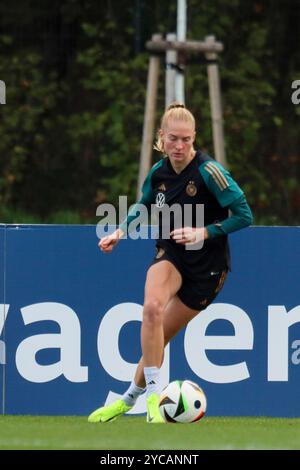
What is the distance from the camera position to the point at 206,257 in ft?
27.1

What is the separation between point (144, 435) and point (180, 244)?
1518 millimetres

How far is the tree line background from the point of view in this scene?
56.9 ft

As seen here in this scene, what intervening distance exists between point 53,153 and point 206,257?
9.84 m

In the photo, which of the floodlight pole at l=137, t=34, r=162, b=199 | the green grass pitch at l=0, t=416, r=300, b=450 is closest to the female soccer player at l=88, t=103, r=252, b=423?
the green grass pitch at l=0, t=416, r=300, b=450

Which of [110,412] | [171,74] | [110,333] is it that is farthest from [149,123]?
[110,412]

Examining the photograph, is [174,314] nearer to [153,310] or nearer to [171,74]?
[153,310]

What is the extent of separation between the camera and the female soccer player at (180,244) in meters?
8.03

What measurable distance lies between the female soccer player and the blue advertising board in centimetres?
112

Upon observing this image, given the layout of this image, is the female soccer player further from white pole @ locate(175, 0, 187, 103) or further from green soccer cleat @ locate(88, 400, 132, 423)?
white pole @ locate(175, 0, 187, 103)

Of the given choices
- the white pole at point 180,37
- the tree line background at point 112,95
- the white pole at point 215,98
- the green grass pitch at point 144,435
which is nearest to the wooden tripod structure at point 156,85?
the white pole at point 215,98

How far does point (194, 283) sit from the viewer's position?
8281 mm
